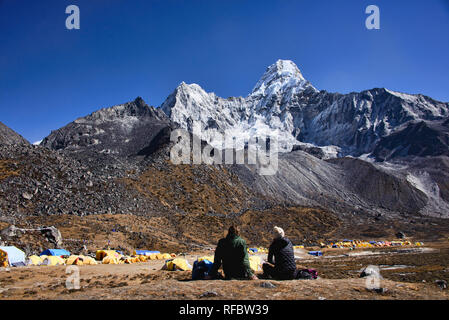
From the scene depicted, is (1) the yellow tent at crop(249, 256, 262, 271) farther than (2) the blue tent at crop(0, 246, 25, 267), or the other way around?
(2) the blue tent at crop(0, 246, 25, 267)

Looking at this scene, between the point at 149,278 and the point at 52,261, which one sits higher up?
the point at 149,278

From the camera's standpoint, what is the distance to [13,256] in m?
19.3

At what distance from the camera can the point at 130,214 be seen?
146 feet

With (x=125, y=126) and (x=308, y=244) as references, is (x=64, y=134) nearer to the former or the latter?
(x=125, y=126)

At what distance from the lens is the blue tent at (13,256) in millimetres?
18783

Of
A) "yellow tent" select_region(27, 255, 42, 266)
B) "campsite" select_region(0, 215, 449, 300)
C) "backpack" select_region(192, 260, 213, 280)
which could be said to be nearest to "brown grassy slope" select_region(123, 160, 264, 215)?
"campsite" select_region(0, 215, 449, 300)

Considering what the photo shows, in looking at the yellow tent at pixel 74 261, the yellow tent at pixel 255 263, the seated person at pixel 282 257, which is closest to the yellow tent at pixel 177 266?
the yellow tent at pixel 255 263

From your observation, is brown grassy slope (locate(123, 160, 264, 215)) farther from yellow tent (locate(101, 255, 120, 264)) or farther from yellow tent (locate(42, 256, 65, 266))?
yellow tent (locate(42, 256, 65, 266))

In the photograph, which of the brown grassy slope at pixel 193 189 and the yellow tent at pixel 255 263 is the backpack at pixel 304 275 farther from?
the brown grassy slope at pixel 193 189

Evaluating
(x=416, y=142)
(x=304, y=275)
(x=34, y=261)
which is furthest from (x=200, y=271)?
(x=416, y=142)

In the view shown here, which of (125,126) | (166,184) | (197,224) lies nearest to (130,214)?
(197,224)

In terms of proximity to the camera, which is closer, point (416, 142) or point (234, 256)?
point (234, 256)

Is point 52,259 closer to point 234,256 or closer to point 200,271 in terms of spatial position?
point 200,271

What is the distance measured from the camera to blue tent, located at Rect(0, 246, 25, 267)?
61.6 feet
